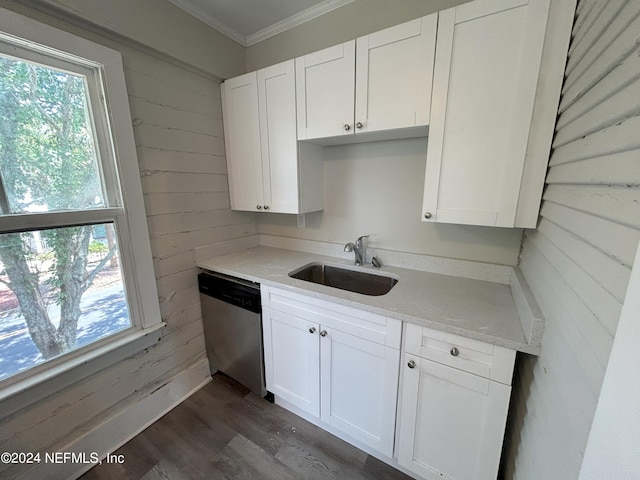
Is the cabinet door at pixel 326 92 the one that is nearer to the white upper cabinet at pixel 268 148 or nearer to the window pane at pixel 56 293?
the white upper cabinet at pixel 268 148

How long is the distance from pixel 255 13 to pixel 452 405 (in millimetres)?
2526

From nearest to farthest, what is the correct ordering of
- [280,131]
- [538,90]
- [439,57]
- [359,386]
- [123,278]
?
[538,90] → [439,57] → [359,386] → [123,278] → [280,131]

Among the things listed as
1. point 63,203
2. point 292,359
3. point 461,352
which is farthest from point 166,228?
point 461,352

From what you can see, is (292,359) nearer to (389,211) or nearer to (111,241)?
(389,211)

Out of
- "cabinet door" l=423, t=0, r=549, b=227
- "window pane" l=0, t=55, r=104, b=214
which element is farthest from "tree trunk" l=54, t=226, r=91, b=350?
"cabinet door" l=423, t=0, r=549, b=227

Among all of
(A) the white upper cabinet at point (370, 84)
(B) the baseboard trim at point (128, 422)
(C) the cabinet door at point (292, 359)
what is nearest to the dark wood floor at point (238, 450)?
(B) the baseboard trim at point (128, 422)

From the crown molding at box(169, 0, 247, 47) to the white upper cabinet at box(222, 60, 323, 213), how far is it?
36 cm

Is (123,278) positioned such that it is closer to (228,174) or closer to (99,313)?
(99,313)

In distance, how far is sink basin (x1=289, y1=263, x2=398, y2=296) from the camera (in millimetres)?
1685

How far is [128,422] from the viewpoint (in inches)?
60.6

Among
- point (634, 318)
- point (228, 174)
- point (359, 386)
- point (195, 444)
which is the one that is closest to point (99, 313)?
point (195, 444)

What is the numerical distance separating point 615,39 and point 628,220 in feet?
1.63

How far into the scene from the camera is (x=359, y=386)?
4.34 feet

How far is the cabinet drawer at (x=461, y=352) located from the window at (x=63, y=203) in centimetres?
160
